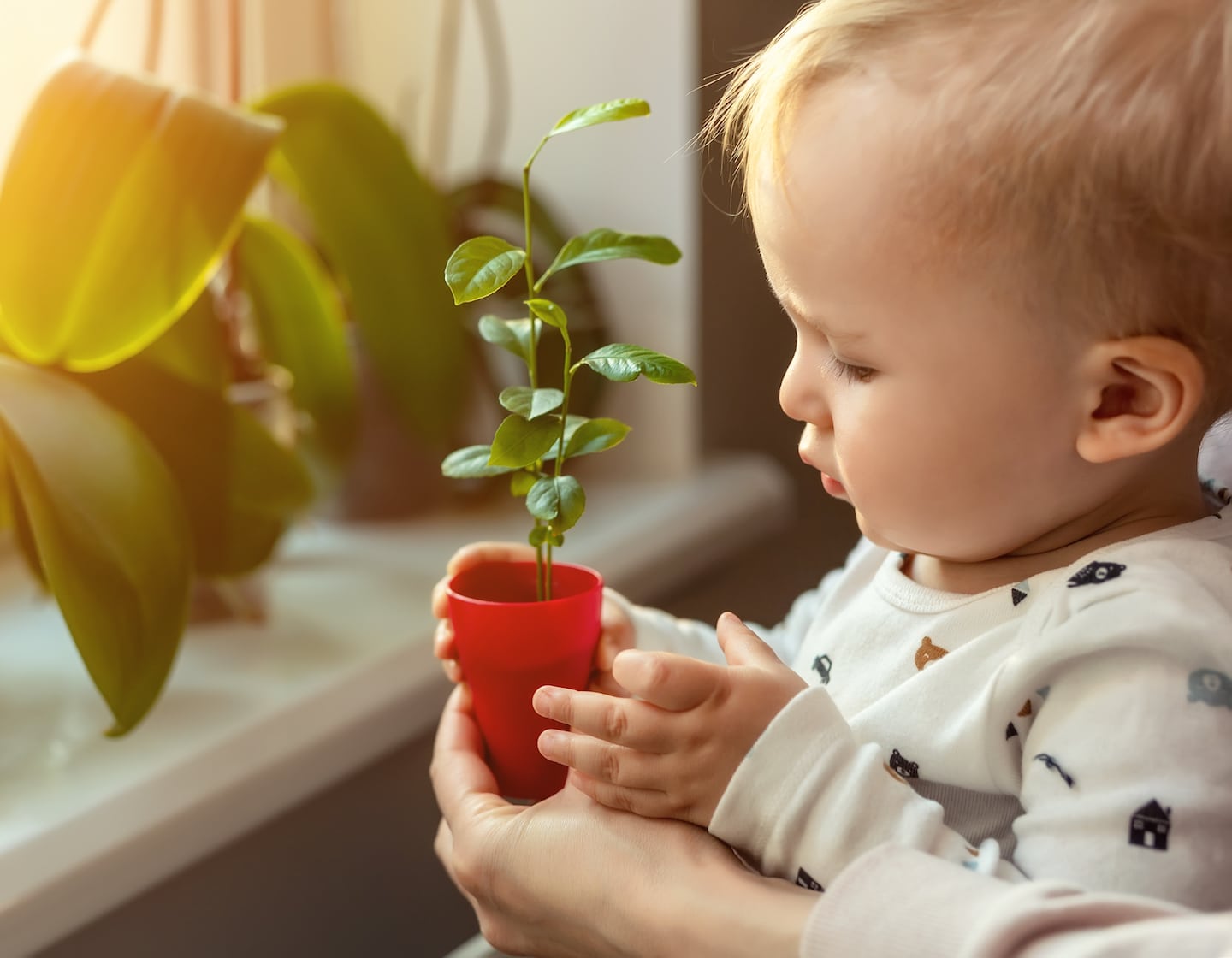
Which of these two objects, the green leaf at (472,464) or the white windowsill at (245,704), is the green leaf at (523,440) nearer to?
the green leaf at (472,464)

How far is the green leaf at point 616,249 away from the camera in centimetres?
59

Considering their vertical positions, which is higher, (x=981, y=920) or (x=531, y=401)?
(x=531, y=401)

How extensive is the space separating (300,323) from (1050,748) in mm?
690

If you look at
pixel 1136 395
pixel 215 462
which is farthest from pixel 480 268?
pixel 215 462

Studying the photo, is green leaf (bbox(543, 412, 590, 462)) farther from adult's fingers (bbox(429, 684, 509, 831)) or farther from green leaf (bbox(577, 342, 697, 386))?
adult's fingers (bbox(429, 684, 509, 831))

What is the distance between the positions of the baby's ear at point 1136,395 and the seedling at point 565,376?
0.17 metres

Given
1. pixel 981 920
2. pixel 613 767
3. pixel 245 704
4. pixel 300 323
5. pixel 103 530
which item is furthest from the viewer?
pixel 300 323

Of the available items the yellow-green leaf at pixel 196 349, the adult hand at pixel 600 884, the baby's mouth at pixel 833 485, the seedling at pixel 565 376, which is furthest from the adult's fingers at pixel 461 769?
the yellow-green leaf at pixel 196 349

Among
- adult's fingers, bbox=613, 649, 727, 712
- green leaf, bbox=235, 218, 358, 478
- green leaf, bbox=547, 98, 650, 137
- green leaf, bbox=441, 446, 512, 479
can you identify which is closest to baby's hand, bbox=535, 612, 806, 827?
adult's fingers, bbox=613, 649, 727, 712

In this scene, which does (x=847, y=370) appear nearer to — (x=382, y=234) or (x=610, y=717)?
(x=610, y=717)

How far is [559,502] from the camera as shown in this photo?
22.5 inches

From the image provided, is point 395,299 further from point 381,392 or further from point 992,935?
point 992,935

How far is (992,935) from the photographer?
450mm

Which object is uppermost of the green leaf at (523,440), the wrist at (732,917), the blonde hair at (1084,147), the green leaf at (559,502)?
the blonde hair at (1084,147)
